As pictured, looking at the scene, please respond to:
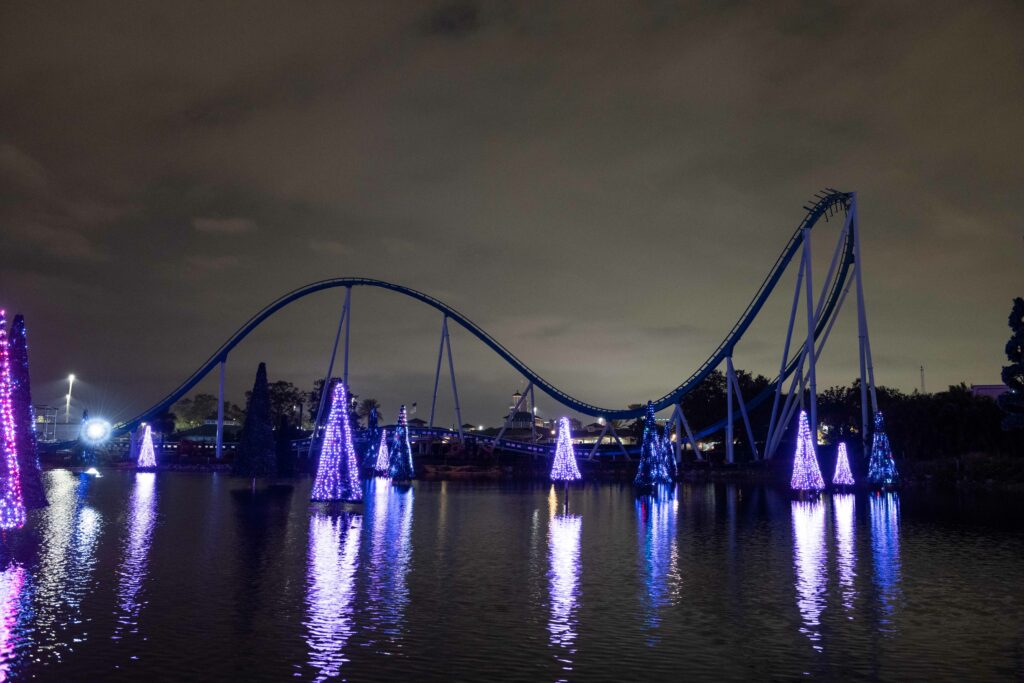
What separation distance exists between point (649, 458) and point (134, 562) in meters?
31.4

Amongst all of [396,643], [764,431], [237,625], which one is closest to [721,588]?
[396,643]

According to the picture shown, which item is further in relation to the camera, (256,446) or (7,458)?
(256,446)

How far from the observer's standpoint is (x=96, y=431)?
252ft

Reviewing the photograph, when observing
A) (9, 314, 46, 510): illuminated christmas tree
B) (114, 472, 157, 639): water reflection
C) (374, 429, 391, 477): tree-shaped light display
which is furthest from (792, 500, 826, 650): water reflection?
(374, 429, 391, 477): tree-shaped light display

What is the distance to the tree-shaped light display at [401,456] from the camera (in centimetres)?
5269

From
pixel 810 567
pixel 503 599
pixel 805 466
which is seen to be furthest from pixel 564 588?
pixel 805 466

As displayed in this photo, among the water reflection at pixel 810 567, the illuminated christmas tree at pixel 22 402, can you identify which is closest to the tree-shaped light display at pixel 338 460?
the illuminated christmas tree at pixel 22 402

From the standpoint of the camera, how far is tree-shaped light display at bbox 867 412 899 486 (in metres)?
45.5

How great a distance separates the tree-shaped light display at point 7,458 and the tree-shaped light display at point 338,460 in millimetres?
10804

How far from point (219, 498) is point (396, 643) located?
2712 cm

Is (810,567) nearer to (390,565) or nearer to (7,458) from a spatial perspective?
(390,565)

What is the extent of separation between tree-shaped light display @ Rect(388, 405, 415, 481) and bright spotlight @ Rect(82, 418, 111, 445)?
98.9 ft

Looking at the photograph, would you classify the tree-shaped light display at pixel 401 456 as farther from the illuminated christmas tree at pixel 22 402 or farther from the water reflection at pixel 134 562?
the illuminated christmas tree at pixel 22 402

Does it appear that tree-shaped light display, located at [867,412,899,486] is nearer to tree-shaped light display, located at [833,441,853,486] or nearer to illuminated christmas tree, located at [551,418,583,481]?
tree-shaped light display, located at [833,441,853,486]
